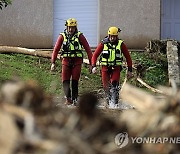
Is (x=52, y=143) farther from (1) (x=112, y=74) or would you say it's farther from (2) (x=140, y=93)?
(1) (x=112, y=74)

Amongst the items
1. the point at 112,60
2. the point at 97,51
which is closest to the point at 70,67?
the point at 97,51

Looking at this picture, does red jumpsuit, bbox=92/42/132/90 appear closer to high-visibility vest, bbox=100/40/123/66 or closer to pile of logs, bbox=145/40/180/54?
high-visibility vest, bbox=100/40/123/66

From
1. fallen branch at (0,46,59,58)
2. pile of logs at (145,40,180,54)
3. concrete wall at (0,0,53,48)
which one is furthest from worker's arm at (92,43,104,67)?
concrete wall at (0,0,53,48)

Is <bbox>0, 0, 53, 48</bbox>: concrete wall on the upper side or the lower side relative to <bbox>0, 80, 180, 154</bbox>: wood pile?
upper

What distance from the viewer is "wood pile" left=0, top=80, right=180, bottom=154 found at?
2561mm

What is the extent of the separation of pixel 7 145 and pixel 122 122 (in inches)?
26.7

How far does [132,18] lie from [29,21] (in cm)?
324

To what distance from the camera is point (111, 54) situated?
11.2 meters

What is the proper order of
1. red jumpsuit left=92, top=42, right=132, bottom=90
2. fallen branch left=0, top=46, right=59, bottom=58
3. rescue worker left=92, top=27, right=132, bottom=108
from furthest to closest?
fallen branch left=0, top=46, right=59, bottom=58 → red jumpsuit left=92, top=42, right=132, bottom=90 → rescue worker left=92, top=27, right=132, bottom=108

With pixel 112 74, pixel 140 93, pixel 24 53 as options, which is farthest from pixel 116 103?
pixel 140 93

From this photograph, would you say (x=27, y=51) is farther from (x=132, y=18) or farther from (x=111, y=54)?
(x=111, y=54)

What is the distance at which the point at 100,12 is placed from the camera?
19.2 meters

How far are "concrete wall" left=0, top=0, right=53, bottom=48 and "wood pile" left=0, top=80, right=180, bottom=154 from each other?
15951 mm

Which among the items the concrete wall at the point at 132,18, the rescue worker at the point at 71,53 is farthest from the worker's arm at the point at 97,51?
the concrete wall at the point at 132,18
